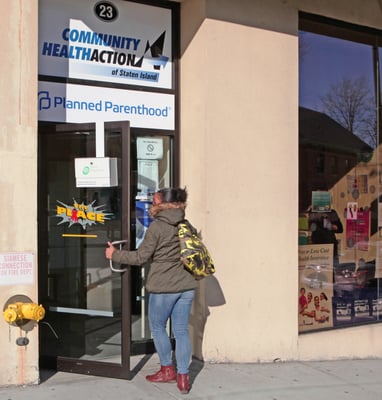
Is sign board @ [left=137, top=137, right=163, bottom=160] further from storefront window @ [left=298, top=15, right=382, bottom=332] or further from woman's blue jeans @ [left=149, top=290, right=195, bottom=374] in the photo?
woman's blue jeans @ [left=149, top=290, right=195, bottom=374]

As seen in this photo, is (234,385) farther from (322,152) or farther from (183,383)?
(322,152)

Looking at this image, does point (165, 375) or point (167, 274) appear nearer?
point (167, 274)

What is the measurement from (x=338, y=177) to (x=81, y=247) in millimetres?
3170

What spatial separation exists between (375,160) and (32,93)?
4.37 m

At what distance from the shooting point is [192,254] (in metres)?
4.54

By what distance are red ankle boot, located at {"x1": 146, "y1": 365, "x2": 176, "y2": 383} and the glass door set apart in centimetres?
26

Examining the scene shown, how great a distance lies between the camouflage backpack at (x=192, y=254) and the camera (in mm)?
4551

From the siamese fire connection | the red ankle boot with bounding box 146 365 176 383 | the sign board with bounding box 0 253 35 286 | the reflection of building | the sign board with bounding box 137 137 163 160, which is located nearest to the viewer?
the siamese fire connection

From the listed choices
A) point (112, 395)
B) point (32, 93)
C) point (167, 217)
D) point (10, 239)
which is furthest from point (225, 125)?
point (112, 395)

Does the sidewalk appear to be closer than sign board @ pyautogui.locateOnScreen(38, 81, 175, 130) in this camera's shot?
Yes

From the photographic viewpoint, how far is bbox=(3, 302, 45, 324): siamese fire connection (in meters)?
4.46

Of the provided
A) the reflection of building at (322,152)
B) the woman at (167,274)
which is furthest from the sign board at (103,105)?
the reflection of building at (322,152)

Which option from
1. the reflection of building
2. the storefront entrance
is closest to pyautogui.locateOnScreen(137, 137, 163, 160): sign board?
the storefront entrance

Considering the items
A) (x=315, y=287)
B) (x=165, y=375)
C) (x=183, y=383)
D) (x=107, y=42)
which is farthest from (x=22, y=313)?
(x=315, y=287)
